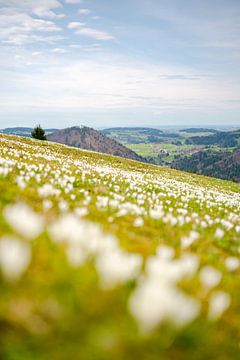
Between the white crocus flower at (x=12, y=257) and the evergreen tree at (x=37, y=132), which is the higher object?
the evergreen tree at (x=37, y=132)

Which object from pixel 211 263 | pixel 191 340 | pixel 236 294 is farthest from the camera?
pixel 211 263

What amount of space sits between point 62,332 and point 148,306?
81cm

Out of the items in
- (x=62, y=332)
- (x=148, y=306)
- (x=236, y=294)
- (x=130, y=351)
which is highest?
(x=148, y=306)

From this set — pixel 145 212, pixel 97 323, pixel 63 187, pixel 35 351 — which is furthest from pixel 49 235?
pixel 63 187

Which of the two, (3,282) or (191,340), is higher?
(3,282)

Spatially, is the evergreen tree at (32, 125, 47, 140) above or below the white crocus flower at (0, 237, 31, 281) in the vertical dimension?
above

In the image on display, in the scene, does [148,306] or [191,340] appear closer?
[148,306]

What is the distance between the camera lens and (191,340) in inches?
135

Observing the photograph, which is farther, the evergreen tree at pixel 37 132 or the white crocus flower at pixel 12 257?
the evergreen tree at pixel 37 132

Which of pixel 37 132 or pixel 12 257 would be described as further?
pixel 37 132

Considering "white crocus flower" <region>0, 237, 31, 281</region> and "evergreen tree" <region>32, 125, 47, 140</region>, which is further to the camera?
"evergreen tree" <region>32, 125, 47, 140</region>

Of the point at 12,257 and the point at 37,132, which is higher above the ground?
the point at 37,132

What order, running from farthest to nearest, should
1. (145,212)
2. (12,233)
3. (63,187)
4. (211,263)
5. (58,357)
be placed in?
1. (63,187)
2. (145,212)
3. (211,263)
4. (12,233)
5. (58,357)

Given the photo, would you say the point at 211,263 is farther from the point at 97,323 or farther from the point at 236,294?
the point at 97,323
